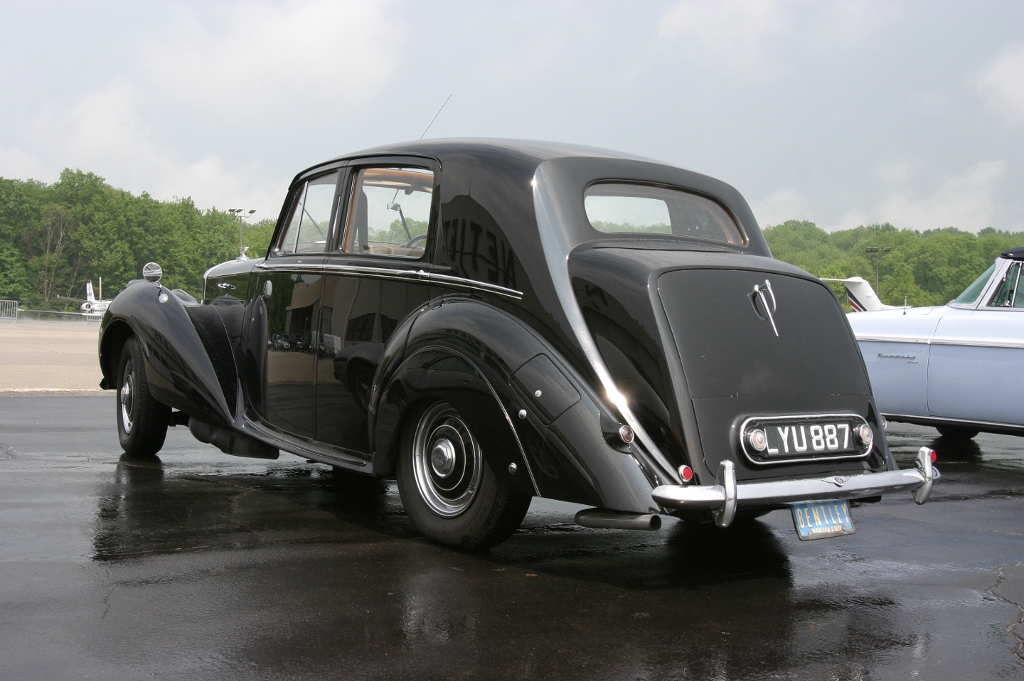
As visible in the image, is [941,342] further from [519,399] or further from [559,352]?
[519,399]

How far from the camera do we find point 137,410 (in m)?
6.99

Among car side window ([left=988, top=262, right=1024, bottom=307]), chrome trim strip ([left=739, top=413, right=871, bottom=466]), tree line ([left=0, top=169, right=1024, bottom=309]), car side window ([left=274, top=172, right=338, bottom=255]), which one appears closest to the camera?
chrome trim strip ([left=739, top=413, right=871, bottom=466])

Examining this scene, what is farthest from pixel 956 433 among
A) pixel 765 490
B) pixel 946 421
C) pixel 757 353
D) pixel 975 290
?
pixel 765 490

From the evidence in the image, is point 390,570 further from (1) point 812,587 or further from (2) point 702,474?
(1) point 812,587

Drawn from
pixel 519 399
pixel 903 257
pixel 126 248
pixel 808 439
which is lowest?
pixel 808 439

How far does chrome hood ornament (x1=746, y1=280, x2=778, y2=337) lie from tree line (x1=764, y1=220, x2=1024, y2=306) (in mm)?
84587

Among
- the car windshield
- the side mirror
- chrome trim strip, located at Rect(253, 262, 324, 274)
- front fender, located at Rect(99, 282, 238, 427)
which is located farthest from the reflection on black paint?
the car windshield

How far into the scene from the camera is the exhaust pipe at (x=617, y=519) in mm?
3812

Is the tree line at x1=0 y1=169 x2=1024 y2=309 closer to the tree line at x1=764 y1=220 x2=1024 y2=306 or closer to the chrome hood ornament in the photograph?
the tree line at x1=764 y1=220 x2=1024 y2=306

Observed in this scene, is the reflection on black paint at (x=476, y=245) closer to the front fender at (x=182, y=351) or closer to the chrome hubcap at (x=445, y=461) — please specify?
the chrome hubcap at (x=445, y=461)

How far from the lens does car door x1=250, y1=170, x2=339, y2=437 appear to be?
5.58m

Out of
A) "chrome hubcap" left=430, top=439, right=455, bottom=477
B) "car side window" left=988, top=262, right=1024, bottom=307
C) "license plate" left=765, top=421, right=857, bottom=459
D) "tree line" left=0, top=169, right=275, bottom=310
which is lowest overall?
"chrome hubcap" left=430, top=439, right=455, bottom=477

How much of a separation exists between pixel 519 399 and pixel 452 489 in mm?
728

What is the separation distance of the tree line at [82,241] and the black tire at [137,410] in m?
90.2
